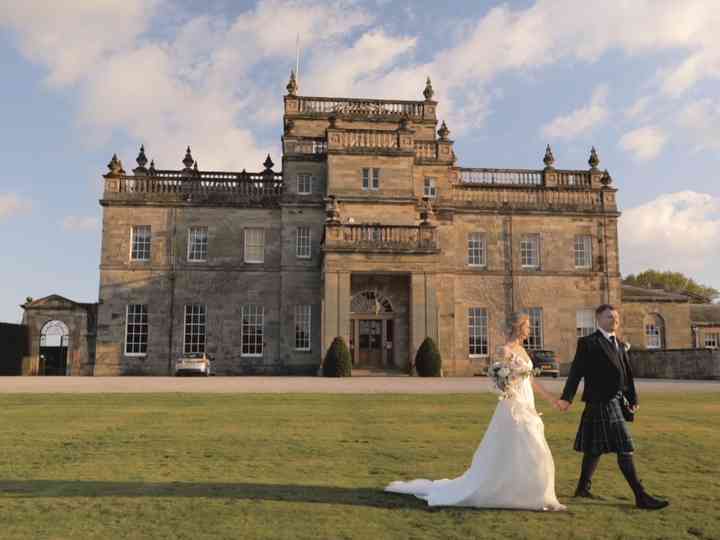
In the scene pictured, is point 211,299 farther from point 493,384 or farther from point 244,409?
point 493,384

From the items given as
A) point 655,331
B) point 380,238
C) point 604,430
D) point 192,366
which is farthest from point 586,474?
point 655,331

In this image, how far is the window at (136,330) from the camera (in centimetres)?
3369

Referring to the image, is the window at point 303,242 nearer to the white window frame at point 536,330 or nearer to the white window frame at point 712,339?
the white window frame at point 536,330

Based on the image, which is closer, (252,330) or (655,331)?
(252,330)

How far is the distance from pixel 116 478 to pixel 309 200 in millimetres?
27953

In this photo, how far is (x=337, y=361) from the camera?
93.6 feet

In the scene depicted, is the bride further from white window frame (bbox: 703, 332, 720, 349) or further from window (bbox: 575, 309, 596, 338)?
white window frame (bbox: 703, 332, 720, 349)

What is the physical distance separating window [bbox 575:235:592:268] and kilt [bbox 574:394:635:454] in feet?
103

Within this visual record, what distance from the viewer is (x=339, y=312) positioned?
2975cm

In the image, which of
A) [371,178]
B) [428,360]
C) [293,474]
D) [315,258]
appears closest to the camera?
[293,474]

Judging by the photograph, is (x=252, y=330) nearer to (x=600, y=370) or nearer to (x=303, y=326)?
(x=303, y=326)

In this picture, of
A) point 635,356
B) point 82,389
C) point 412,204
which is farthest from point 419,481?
point 635,356

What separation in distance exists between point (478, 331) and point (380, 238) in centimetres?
834

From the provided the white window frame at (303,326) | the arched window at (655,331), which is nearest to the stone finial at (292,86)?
the white window frame at (303,326)
